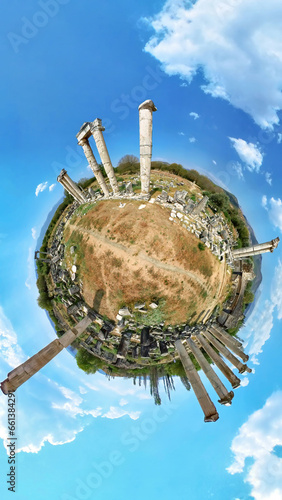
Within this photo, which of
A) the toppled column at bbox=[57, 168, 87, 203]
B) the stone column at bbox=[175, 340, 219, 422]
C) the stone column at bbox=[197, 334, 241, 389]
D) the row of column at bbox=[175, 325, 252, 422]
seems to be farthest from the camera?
the toppled column at bbox=[57, 168, 87, 203]

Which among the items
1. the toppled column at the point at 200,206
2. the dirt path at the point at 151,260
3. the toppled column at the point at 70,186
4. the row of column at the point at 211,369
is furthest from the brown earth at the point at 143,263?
the toppled column at the point at 70,186

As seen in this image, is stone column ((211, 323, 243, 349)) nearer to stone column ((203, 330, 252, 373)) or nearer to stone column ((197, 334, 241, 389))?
stone column ((203, 330, 252, 373))

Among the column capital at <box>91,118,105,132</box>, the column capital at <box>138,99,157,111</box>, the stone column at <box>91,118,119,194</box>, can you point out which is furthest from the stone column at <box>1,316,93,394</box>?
the column capital at <box>138,99,157,111</box>

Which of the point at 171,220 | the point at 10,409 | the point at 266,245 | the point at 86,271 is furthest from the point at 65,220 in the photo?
Answer: the point at 266,245

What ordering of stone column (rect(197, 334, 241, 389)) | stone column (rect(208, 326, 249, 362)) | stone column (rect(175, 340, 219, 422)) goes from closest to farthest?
stone column (rect(175, 340, 219, 422))
stone column (rect(197, 334, 241, 389))
stone column (rect(208, 326, 249, 362))

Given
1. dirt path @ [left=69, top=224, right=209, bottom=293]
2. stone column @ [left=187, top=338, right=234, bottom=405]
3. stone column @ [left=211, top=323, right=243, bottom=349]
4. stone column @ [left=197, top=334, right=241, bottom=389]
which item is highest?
dirt path @ [left=69, top=224, right=209, bottom=293]
